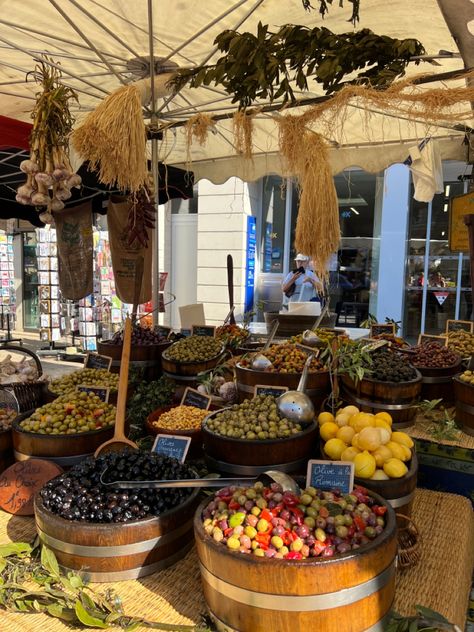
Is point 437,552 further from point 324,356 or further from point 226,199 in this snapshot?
point 226,199

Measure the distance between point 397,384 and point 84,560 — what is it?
184cm

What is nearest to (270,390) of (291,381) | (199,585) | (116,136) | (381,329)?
(291,381)

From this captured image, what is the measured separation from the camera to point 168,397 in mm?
3168

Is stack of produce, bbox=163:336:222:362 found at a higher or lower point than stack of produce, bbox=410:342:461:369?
lower

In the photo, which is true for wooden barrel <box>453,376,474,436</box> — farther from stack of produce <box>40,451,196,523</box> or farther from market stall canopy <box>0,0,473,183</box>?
stack of produce <box>40,451,196,523</box>

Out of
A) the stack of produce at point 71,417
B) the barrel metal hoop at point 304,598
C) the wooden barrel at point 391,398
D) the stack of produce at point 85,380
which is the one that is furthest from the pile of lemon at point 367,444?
the stack of produce at point 85,380

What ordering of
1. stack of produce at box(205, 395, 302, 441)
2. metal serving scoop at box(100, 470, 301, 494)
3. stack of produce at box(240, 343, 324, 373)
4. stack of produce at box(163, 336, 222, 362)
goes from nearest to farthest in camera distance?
metal serving scoop at box(100, 470, 301, 494) → stack of produce at box(205, 395, 302, 441) → stack of produce at box(240, 343, 324, 373) → stack of produce at box(163, 336, 222, 362)

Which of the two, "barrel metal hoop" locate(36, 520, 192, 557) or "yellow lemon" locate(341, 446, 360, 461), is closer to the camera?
"barrel metal hoop" locate(36, 520, 192, 557)

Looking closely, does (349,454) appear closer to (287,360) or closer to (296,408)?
(296,408)

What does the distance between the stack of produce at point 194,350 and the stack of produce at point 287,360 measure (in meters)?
0.52

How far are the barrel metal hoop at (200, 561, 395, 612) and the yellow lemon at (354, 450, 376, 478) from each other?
53cm

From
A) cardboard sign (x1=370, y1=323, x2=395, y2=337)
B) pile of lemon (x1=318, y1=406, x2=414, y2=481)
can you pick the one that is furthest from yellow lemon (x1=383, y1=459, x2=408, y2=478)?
cardboard sign (x1=370, y1=323, x2=395, y2=337)

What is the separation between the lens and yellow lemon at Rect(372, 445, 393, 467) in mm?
1920

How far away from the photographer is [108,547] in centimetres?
159
